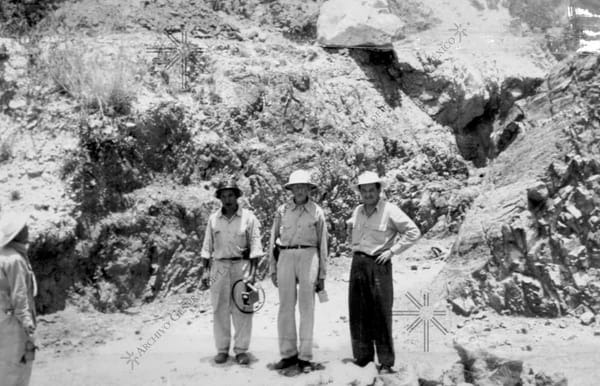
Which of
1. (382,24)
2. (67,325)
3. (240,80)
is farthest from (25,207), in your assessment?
(382,24)

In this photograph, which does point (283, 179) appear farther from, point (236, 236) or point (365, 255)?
point (365, 255)

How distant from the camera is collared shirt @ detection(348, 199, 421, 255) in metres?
5.37

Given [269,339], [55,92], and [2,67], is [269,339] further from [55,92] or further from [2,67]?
[2,67]

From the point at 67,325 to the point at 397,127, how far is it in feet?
18.3

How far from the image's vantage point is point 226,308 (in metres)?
5.88

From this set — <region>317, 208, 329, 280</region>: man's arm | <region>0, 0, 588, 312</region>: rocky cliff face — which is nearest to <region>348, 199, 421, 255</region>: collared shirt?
<region>317, 208, 329, 280</region>: man's arm

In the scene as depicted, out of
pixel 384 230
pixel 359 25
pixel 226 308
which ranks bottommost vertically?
pixel 226 308

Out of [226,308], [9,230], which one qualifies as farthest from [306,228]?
[9,230]

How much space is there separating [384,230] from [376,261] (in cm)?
25

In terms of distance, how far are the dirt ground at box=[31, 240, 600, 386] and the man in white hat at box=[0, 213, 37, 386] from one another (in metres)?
1.16

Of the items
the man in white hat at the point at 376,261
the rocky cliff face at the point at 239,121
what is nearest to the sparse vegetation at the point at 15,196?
the rocky cliff face at the point at 239,121

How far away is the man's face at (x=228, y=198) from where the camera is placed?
581cm

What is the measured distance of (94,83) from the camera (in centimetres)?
834

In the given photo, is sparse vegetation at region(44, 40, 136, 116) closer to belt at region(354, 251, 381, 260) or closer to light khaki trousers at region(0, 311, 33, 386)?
belt at region(354, 251, 381, 260)
